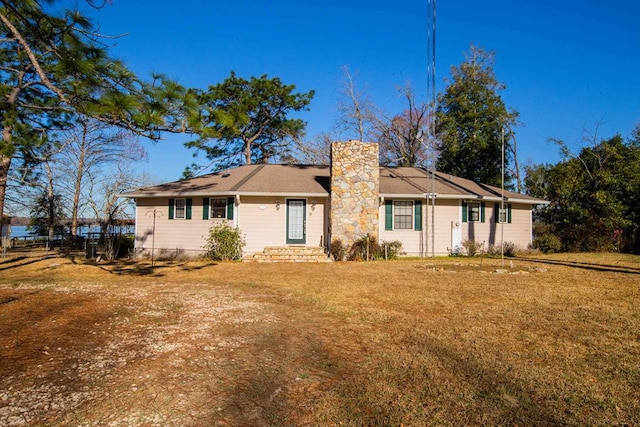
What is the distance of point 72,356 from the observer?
410 centimetres

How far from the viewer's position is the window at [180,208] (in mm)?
15836

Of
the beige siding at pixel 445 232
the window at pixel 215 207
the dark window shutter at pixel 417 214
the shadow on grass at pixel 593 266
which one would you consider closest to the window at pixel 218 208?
the window at pixel 215 207

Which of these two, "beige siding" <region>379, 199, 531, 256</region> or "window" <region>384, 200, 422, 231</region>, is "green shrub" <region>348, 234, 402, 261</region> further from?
"window" <region>384, 200, 422, 231</region>

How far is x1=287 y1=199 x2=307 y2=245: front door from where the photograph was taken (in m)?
15.6

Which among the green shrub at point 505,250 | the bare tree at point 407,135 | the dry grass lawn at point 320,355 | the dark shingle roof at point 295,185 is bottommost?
the dry grass lawn at point 320,355

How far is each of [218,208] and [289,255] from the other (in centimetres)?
354

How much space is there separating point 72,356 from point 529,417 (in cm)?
438

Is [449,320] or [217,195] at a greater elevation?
[217,195]

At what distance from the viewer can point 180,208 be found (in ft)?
52.2

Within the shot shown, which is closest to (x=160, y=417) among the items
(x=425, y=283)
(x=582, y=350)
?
(x=582, y=350)

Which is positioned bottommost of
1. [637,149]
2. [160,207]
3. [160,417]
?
[160,417]

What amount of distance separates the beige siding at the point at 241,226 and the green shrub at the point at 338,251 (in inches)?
45.8

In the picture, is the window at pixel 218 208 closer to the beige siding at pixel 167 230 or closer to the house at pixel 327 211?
the house at pixel 327 211

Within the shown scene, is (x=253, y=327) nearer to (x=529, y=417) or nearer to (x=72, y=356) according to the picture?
(x=72, y=356)
